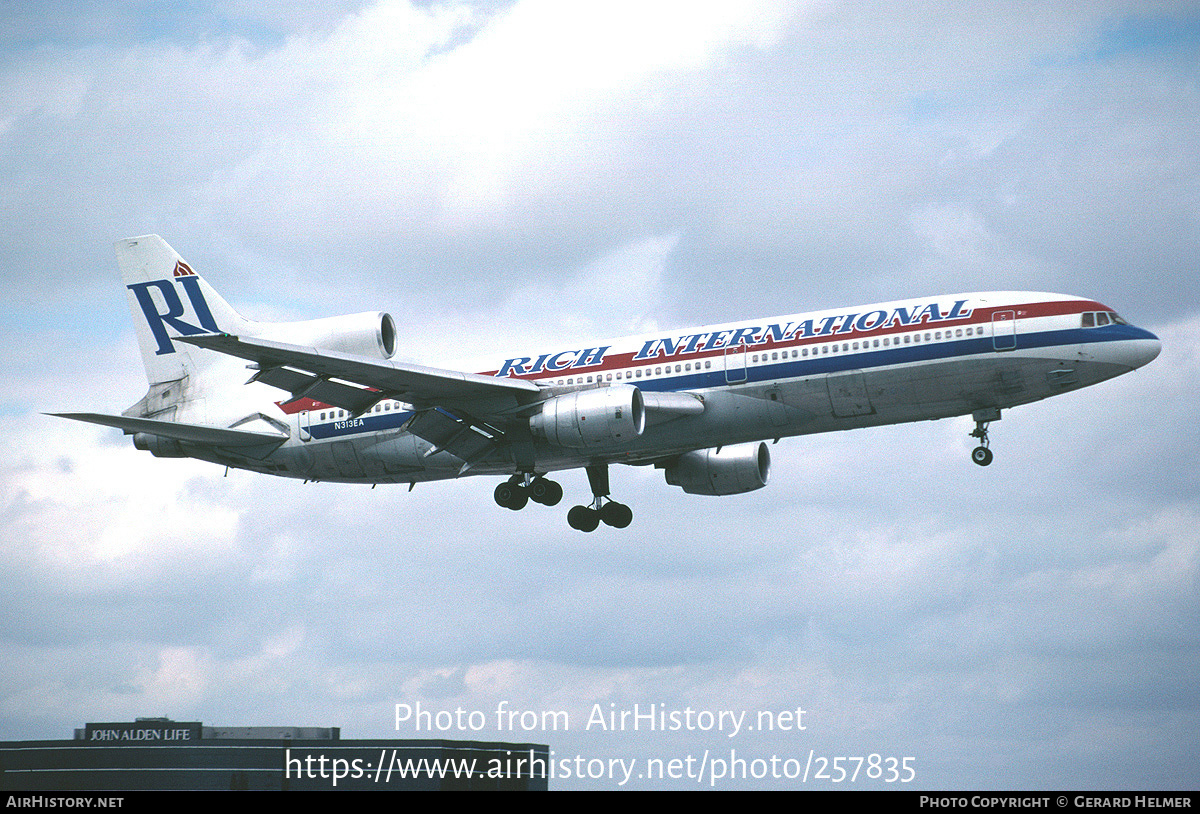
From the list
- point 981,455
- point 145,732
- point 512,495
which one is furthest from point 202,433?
point 145,732

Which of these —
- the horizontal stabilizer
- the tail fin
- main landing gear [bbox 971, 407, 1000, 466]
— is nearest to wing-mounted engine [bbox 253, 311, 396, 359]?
the horizontal stabilizer

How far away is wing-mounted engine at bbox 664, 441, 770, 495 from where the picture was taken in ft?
177

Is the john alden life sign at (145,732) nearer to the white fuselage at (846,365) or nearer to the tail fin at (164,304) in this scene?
the tail fin at (164,304)

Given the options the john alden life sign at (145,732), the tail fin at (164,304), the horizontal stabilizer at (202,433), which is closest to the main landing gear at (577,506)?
the horizontal stabilizer at (202,433)

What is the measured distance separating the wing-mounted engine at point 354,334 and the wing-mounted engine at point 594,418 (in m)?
7.31

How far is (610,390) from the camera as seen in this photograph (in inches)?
1727

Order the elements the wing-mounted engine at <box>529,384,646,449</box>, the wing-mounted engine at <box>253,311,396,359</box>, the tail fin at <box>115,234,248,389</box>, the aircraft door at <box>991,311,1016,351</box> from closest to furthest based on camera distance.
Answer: the aircraft door at <box>991,311,1016,351</box> → the wing-mounted engine at <box>529,384,646,449</box> → the wing-mounted engine at <box>253,311,396,359</box> → the tail fin at <box>115,234,248,389</box>

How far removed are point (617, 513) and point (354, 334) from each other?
13269 millimetres

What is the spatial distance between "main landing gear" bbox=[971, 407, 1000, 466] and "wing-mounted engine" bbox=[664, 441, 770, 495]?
11854 millimetres

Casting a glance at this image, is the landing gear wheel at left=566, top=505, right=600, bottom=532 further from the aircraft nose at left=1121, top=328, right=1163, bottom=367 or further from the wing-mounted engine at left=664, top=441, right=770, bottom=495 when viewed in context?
the aircraft nose at left=1121, top=328, right=1163, bottom=367

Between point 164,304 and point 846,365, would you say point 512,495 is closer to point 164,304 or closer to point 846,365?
point 846,365
